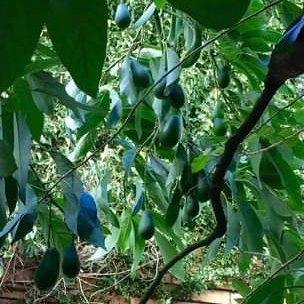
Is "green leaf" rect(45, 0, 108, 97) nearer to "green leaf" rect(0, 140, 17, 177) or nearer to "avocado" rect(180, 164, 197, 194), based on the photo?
"green leaf" rect(0, 140, 17, 177)

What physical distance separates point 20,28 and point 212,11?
76 mm

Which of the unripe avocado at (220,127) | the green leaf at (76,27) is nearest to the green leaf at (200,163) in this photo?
the unripe avocado at (220,127)

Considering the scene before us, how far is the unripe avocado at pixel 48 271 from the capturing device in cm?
65

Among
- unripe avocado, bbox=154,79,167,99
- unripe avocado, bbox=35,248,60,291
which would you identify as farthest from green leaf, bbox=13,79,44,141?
unripe avocado, bbox=154,79,167,99

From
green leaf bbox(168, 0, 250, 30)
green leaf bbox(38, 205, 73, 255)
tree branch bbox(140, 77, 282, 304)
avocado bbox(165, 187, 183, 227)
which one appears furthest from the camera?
avocado bbox(165, 187, 183, 227)

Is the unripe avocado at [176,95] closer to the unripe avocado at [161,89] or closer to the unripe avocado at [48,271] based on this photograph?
the unripe avocado at [161,89]

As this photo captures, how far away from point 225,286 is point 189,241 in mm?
188

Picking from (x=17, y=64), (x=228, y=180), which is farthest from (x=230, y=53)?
(x=17, y=64)

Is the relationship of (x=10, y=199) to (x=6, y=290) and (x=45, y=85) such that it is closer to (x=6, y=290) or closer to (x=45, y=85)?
(x=45, y=85)

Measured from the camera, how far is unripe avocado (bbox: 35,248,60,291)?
0.65 m

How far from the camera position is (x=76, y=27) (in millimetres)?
290

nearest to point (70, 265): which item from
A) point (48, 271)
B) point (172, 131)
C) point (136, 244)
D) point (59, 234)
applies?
point (48, 271)

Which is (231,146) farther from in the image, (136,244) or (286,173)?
(136,244)

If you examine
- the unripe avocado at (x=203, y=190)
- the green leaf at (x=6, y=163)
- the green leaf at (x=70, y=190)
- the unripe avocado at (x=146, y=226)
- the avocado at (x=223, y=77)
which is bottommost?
the unripe avocado at (x=146, y=226)
